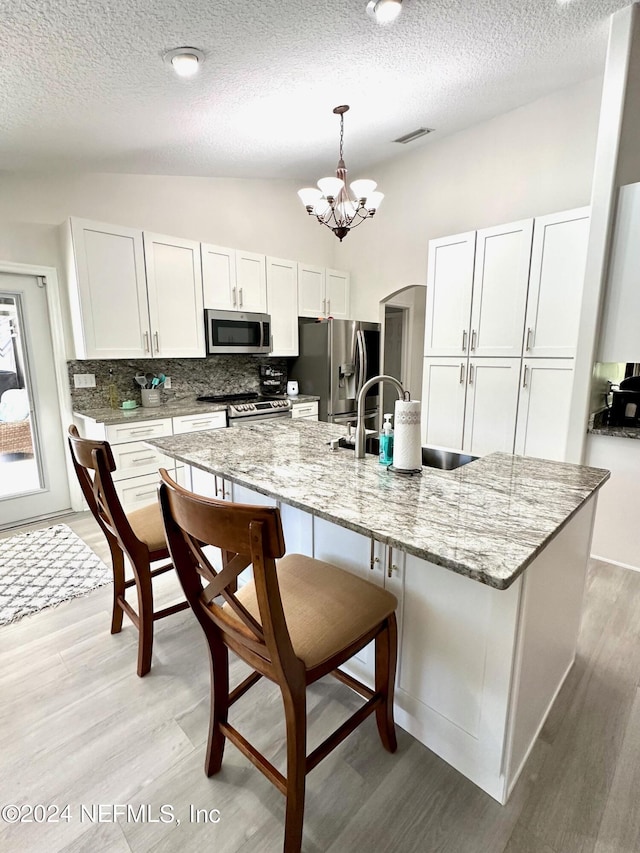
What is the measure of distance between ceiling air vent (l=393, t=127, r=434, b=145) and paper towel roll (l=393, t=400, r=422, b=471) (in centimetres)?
331

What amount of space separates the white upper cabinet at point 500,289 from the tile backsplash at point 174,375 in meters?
2.28

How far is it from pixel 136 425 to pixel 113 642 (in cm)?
168

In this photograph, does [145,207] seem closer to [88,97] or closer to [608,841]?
[88,97]

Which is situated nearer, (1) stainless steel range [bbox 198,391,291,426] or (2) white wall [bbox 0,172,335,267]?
(2) white wall [bbox 0,172,335,267]

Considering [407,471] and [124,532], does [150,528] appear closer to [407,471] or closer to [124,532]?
[124,532]

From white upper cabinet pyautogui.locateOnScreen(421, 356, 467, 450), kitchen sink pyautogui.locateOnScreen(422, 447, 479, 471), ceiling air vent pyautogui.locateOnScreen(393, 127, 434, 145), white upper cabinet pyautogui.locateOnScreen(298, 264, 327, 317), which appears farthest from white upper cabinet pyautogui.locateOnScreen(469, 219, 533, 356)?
white upper cabinet pyautogui.locateOnScreen(298, 264, 327, 317)

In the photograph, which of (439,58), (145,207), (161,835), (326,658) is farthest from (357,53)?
(161,835)

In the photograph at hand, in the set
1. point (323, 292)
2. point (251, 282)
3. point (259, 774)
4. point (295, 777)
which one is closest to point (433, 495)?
point (295, 777)

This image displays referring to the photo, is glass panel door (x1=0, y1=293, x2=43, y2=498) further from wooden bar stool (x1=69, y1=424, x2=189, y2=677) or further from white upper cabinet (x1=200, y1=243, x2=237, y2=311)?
wooden bar stool (x1=69, y1=424, x2=189, y2=677)

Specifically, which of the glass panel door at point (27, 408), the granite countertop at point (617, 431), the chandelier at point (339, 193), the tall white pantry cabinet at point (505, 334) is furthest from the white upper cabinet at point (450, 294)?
the glass panel door at point (27, 408)

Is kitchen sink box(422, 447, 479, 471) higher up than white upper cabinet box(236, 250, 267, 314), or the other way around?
white upper cabinet box(236, 250, 267, 314)

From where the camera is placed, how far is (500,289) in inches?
128

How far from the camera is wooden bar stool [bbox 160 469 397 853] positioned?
2.99ft

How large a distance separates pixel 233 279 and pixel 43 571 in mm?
2843
